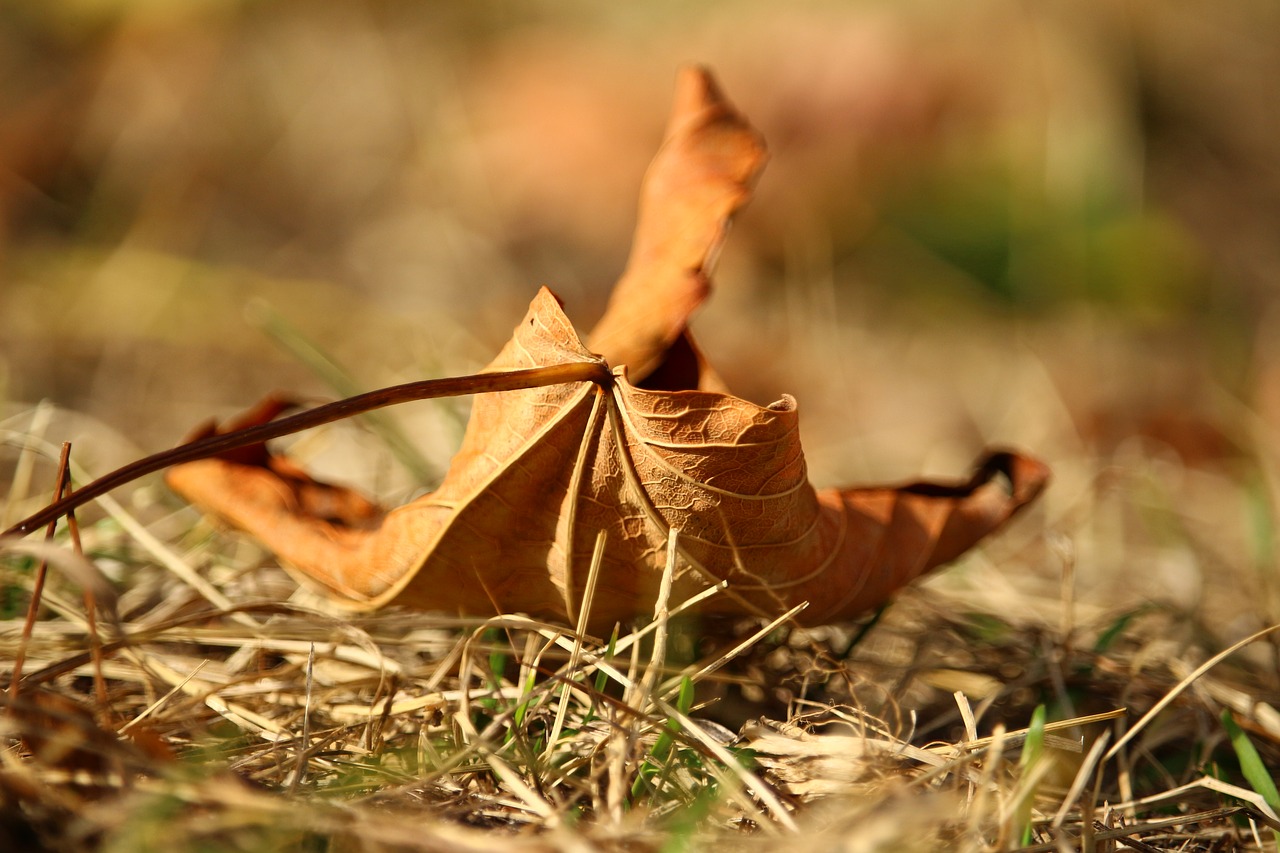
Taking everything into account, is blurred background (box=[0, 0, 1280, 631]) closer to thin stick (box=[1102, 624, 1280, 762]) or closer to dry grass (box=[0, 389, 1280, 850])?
dry grass (box=[0, 389, 1280, 850])

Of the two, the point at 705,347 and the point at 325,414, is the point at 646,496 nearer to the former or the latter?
the point at 325,414

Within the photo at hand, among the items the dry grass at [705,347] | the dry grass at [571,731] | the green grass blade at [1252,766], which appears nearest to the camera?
the dry grass at [571,731]

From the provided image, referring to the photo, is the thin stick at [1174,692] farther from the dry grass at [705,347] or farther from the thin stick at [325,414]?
the thin stick at [325,414]

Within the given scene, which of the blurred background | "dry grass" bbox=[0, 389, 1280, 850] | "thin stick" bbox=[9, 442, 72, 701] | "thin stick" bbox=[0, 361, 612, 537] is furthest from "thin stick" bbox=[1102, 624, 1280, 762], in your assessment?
the blurred background

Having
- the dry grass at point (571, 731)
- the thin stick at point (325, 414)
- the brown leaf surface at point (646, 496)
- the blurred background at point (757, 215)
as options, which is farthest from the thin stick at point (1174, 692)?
the blurred background at point (757, 215)

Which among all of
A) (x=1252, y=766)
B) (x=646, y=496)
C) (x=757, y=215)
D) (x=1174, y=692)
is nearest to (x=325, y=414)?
(x=646, y=496)
